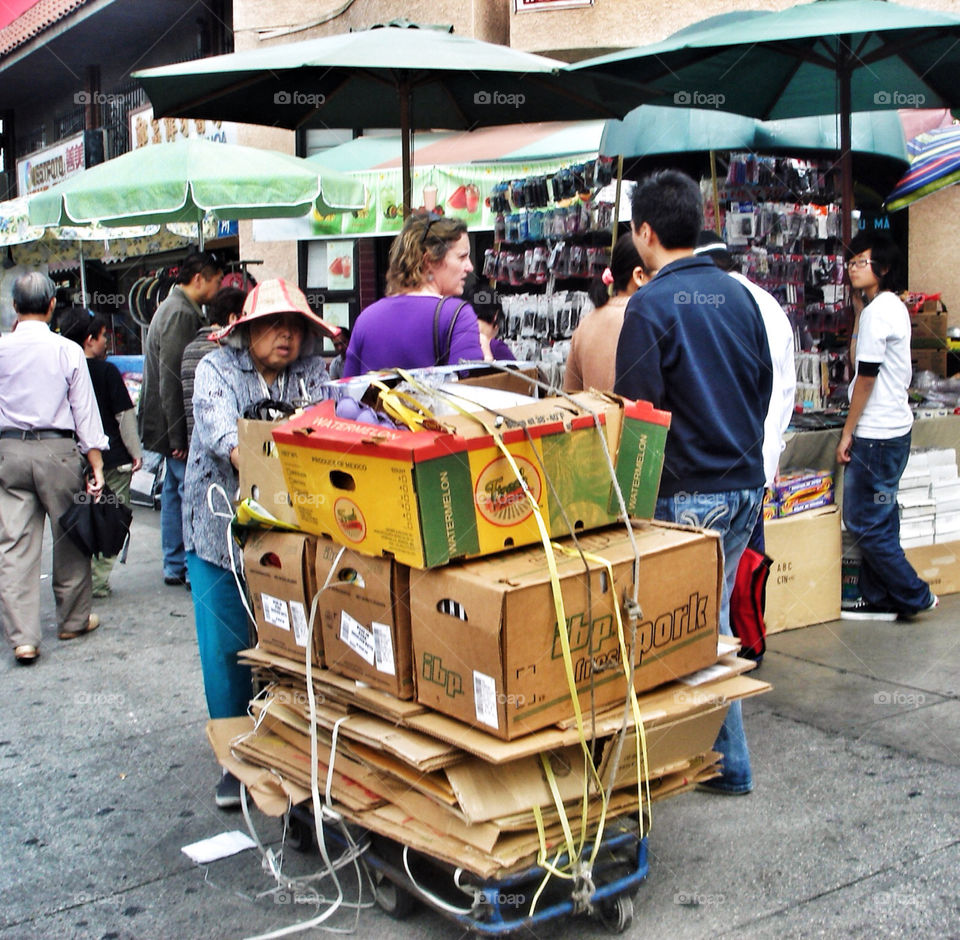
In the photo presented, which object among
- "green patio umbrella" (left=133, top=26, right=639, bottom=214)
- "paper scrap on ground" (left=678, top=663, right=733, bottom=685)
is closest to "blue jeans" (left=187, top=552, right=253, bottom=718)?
"paper scrap on ground" (left=678, top=663, right=733, bottom=685)

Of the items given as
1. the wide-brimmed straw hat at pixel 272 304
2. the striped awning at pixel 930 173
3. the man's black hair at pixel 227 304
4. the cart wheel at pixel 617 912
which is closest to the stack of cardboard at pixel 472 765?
the cart wheel at pixel 617 912

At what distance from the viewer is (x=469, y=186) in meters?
9.13

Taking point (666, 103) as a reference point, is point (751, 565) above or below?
below

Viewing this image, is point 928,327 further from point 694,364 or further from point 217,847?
point 217,847

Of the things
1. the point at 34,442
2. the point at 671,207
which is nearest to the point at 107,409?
the point at 34,442

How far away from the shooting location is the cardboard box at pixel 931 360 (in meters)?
7.50

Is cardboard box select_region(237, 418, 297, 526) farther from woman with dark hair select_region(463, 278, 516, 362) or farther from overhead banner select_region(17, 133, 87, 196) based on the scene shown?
overhead banner select_region(17, 133, 87, 196)

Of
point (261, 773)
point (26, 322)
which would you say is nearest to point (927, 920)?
point (261, 773)

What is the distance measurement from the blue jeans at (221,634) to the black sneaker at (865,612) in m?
3.50

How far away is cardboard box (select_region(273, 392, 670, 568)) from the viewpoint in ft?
8.69

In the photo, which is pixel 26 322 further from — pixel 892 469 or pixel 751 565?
pixel 892 469

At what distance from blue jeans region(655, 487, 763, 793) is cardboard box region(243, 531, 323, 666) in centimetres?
123

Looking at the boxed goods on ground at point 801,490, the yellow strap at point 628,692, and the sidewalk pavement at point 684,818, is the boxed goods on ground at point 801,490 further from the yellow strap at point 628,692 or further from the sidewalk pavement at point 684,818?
the yellow strap at point 628,692

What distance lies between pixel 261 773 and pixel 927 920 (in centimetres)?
195
